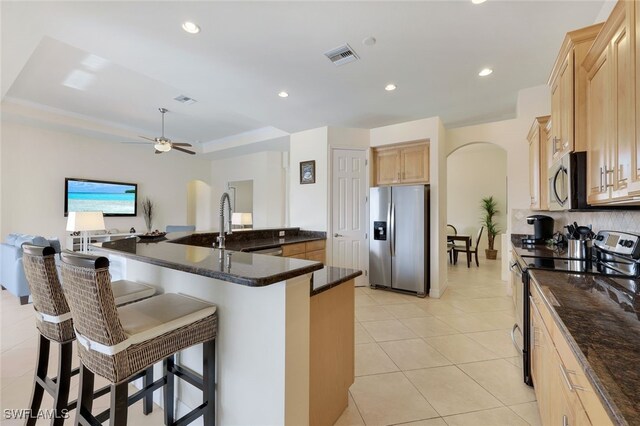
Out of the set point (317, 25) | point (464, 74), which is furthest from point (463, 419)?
point (464, 74)

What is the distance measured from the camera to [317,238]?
4230 mm

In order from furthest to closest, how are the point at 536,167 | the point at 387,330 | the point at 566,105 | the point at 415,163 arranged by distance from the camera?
the point at 415,163
the point at 536,167
the point at 387,330
the point at 566,105

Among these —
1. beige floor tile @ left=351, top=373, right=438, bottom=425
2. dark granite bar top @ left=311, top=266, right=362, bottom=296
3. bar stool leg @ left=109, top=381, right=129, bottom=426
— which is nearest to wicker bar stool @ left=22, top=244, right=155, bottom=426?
bar stool leg @ left=109, top=381, right=129, bottom=426

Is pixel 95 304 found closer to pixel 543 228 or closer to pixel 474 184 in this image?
pixel 543 228

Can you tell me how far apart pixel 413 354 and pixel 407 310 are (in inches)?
42.6

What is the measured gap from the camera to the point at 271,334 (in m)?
1.16

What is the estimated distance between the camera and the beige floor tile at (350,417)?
1.59m

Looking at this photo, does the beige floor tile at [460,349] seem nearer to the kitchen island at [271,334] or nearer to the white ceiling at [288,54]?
the kitchen island at [271,334]

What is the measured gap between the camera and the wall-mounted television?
18.4 feet

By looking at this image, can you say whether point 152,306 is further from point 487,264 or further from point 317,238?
point 487,264

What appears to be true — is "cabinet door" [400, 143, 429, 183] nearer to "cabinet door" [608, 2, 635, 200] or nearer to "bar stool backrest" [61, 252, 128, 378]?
"cabinet door" [608, 2, 635, 200]

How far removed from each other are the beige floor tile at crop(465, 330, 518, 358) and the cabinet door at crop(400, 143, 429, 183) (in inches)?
87.7

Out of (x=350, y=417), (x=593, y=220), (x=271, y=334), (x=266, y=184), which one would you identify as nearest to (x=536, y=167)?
(x=593, y=220)

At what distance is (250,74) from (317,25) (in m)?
1.22
